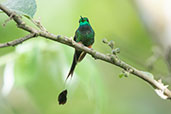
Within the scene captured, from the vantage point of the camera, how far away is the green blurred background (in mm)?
2311

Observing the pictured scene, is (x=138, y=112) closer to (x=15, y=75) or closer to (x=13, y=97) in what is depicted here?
(x=13, y=97)

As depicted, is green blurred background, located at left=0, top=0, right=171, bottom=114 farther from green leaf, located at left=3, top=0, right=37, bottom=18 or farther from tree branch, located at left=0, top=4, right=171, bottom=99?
green leaf, located at left=3, top=0, right=37, bottom=18

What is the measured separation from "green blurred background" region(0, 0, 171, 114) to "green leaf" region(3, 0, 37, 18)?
606 millimetres

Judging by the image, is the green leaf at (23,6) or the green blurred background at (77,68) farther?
the green blurred background at (77,68)

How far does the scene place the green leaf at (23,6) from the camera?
1.34m

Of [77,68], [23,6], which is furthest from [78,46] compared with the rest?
[77,68]

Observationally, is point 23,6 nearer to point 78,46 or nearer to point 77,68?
point 78,46

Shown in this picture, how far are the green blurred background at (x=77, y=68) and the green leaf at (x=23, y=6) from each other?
61cm

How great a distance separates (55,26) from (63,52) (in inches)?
72.8

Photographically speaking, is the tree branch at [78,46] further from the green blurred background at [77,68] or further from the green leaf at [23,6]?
the green blurred background at [77,68]

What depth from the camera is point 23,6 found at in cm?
137

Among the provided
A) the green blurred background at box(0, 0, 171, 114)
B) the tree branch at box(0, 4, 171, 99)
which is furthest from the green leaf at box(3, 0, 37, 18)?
the green blurred background at box(0, 0, 171, 114)

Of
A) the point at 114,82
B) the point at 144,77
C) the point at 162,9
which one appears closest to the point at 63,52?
the point at 144,77

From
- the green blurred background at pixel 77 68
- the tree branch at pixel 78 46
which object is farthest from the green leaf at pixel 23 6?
the green blurred background at pixel 77 68
